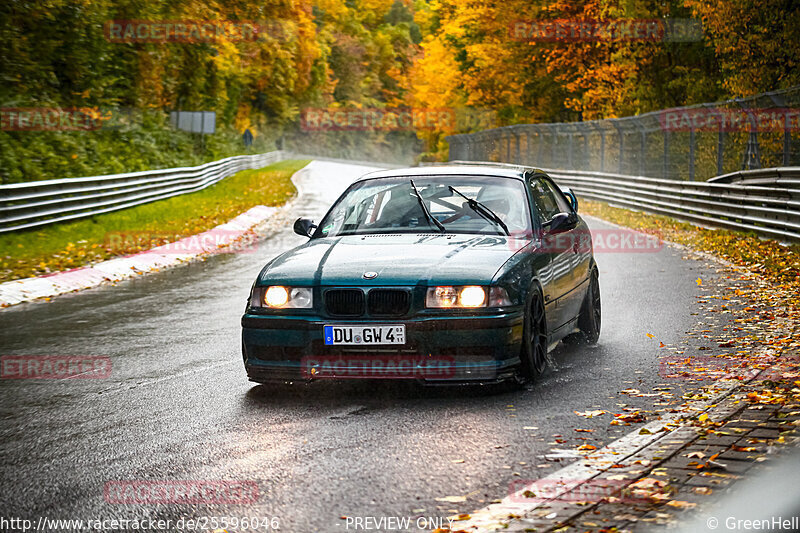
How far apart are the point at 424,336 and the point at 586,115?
39606mm

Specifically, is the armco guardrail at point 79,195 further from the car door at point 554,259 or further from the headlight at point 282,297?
the headlight at point 282,297

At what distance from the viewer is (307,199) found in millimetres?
35906

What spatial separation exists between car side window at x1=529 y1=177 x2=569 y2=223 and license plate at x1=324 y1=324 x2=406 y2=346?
218 cm

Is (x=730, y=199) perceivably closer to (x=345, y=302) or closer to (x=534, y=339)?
(x=534, y=339)

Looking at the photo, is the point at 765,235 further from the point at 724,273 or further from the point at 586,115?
the point at 586,115

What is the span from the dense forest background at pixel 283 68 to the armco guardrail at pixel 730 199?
13.4 ft

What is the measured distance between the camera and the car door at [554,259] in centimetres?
799

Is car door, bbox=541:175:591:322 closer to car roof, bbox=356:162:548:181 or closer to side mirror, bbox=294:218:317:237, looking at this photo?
car roof, bbox=356:162:548:181

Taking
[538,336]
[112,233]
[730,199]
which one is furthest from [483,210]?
[112,233]

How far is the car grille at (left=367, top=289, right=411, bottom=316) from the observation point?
22.5 feet

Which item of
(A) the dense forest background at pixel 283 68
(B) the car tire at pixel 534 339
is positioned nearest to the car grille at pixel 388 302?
(B) the car tire at pixel 534 339

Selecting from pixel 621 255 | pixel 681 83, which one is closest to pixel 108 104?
pixel 681 83

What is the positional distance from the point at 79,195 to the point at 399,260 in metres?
16.0

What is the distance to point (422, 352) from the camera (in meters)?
6.80
